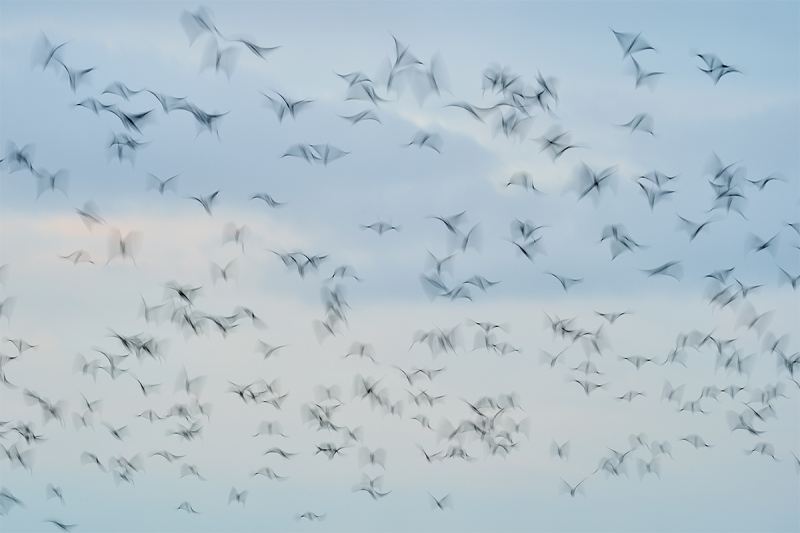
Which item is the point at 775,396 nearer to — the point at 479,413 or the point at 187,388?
the point at 479,413

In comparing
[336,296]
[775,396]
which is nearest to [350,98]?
[336,296]

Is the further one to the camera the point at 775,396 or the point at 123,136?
the point at 775,396

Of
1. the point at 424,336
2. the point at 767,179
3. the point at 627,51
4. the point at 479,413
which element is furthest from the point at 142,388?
the point at 767,179

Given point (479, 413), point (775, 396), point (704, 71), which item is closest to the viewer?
point (704, 71)

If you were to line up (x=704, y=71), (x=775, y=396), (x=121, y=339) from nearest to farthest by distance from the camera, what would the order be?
1. (x=704, y=71)
2. (x=121, y=339)
3. (x=775, y=396)

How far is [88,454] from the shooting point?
13.0 meters

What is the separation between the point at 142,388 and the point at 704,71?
351 inches

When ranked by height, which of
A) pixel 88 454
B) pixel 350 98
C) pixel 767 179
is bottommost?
pixel 88 454

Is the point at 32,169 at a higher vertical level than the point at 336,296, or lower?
higher

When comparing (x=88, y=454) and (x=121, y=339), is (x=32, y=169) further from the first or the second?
(x=88, y=454)

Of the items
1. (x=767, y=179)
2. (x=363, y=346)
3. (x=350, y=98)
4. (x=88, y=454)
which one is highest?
(x=350, y=98)

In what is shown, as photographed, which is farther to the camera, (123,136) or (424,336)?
(424,336)

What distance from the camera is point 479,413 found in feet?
45.2

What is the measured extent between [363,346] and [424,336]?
907mm
